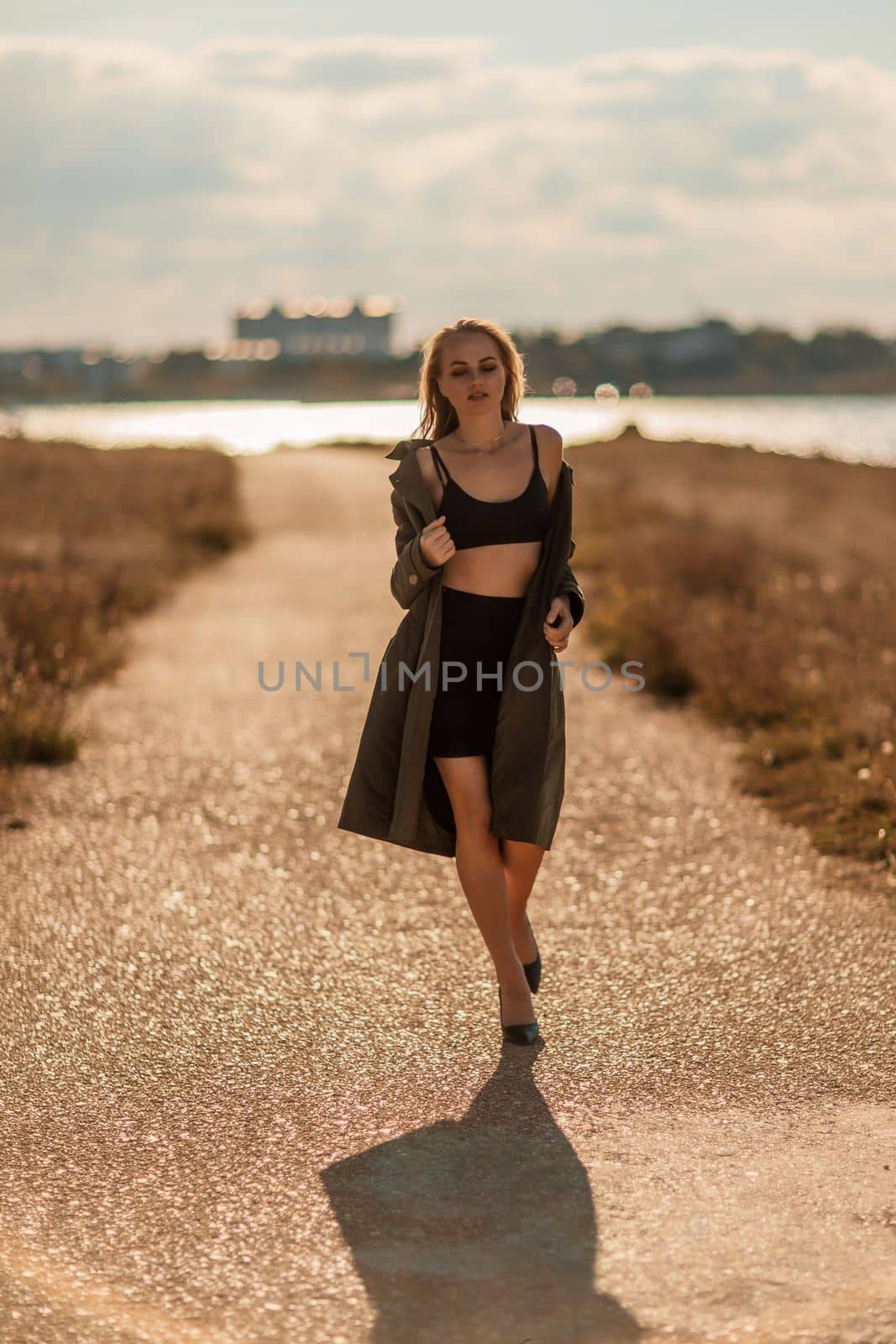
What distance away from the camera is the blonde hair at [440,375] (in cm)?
445

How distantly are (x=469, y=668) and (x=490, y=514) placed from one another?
455 mm

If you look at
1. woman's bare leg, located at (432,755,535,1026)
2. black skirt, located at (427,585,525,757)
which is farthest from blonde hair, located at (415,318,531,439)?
woman's bare leg, located at (432,755,535,1026)

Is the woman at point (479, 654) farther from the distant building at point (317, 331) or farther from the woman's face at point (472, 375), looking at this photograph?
the distant building at point (317, 331)

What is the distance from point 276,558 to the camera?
1927 cm

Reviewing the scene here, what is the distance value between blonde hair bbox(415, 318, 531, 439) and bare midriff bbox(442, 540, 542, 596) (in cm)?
43

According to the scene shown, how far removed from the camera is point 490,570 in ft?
14.4

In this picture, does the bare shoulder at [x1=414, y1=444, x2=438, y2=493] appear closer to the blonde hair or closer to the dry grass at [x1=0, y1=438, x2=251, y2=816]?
the blonde hair

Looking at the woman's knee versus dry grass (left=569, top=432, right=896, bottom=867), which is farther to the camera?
dry grass (left=569, top=432, right=896, bottom=867)

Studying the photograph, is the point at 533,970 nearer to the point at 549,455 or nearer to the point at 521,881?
the point at 521,881

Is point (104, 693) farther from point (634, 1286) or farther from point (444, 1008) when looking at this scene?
point (634, 1286)

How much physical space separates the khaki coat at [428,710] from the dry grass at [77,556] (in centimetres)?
334

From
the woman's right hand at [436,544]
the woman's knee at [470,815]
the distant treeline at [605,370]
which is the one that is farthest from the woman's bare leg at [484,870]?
the distant treeline at [605,370]

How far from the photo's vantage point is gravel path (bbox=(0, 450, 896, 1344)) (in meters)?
3.03

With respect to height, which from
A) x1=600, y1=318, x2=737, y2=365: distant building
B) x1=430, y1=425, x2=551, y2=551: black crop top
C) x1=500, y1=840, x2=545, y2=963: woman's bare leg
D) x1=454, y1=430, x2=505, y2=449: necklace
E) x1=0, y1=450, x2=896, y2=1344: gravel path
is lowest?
x1=0, y1=450, x2=896, y2=1344: gravel path
